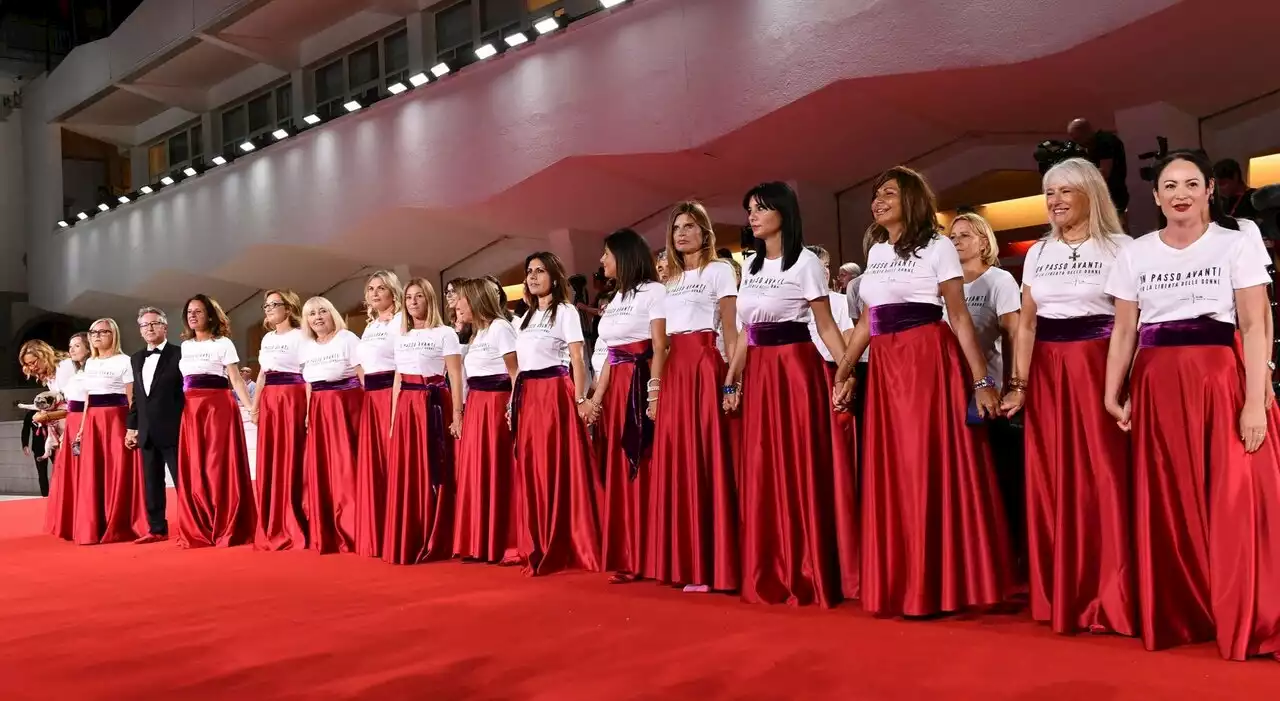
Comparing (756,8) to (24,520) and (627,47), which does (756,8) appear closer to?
(627,47)

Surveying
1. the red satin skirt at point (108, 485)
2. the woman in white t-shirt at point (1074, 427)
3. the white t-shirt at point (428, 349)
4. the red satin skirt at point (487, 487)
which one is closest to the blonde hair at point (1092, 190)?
the woman in white t-shirt at point (1074, 427)

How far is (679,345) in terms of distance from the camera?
14.7ft

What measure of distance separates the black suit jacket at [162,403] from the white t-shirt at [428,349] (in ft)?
7.01

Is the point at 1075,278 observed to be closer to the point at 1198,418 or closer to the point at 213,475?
the point at 1198,418

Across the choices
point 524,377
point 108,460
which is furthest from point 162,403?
point 524,377

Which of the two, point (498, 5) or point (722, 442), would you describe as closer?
point (722, 442)

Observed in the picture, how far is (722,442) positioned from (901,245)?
1.11 m

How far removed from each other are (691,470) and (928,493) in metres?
1.08

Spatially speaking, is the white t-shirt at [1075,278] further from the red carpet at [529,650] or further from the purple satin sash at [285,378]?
the purple satin sash at [285,378]

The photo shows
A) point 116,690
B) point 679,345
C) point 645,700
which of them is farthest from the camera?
point 679,345

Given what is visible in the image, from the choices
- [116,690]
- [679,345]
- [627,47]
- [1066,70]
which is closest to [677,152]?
[627,47]

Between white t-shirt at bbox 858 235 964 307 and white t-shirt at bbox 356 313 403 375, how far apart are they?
297 centimetres

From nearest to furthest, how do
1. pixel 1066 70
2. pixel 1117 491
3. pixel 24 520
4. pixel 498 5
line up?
pixel 1117 491 → pixel 1066 70 → pixel 24 520 → pixel 498 5

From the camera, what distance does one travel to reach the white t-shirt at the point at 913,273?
11.8 feet
